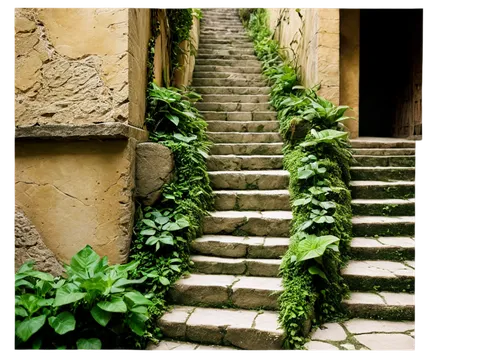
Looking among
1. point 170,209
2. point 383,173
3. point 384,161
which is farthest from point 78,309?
point 384,161

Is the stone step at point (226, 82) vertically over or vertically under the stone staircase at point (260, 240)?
over

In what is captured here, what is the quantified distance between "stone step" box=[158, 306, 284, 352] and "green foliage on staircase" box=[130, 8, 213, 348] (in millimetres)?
183

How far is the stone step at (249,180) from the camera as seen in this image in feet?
15.7

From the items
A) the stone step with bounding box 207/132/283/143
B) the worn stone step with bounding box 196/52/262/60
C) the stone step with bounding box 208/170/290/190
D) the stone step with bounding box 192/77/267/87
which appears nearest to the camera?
the stone step with bounding box 208/170/290/190

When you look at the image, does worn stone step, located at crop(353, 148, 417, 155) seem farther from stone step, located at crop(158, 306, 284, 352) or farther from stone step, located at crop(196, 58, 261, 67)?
stone step, located at crop(196, 58, 261, 67)

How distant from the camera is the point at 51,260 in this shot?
3416mm

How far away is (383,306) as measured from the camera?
3.31 m

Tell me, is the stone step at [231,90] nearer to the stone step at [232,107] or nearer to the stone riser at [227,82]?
the stone riser at [227,82]

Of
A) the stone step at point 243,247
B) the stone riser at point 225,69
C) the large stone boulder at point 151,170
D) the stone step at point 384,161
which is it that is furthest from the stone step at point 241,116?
the stone step at point 243,247

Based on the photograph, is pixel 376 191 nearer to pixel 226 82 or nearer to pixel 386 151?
pixel 386 151

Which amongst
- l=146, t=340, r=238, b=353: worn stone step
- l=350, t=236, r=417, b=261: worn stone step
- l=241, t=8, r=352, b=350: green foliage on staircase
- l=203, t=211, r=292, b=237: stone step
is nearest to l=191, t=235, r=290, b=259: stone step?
l=203, t=211, r=292, b=237: stone step

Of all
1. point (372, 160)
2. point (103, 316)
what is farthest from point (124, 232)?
point (372, 160)

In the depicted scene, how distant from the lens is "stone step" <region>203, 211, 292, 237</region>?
4.14 metres

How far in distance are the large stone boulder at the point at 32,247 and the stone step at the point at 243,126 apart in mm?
3367
